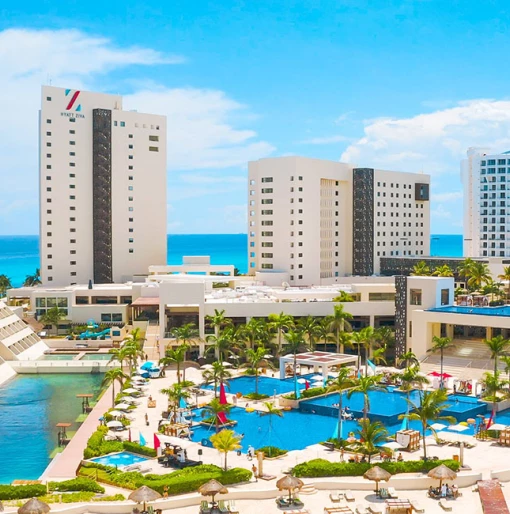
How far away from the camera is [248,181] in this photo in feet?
324

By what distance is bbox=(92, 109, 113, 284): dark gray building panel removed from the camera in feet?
342

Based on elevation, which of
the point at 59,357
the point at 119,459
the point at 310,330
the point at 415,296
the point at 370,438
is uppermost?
the point at 415,296

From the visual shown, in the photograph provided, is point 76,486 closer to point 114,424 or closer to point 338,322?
point 114,424

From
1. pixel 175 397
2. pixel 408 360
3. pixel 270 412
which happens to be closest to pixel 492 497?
pixel 270 412

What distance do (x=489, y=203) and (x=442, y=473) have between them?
359ft

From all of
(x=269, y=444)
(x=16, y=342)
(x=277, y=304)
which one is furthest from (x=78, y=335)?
(x=269, y=444)

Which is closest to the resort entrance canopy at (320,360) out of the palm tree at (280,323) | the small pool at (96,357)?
the palm tree at (280,323)

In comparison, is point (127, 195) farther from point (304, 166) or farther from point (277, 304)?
point (277, 304)

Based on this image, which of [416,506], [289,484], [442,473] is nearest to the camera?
[289,484]

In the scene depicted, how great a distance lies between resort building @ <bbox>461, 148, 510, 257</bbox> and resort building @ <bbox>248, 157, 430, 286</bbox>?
94.2 feet

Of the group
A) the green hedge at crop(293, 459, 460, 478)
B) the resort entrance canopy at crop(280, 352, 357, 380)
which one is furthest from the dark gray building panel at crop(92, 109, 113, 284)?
the green hedge at crop(293, 459, 460, 478)

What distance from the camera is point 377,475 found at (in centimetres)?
3447

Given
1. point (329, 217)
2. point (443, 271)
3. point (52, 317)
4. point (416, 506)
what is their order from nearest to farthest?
point (416, 506)
point (52, 317)
point (443, 271)
point (329, 217)

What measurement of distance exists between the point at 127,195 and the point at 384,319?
1754 inches
